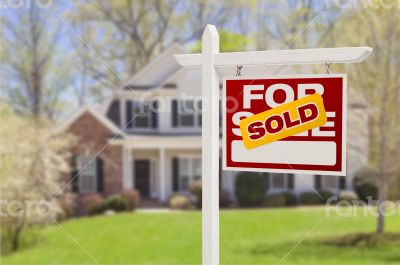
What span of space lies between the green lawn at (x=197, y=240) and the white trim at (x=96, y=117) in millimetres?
2156

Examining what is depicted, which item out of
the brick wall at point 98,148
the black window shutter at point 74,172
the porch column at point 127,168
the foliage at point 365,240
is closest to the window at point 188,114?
the porch column at point 127,168

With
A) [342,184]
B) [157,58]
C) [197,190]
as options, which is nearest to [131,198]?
[197,190]

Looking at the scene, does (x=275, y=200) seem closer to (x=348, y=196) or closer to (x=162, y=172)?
(x=348, y=196)

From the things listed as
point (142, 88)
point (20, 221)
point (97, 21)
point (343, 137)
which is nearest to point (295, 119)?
point (343, 137)

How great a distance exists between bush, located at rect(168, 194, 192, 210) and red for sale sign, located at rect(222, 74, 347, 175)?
347 inches

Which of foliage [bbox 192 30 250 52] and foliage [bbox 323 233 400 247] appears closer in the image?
foliage [bbox 323 233 400 247]

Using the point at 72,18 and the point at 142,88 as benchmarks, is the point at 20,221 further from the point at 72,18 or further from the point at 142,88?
the point at 72,18

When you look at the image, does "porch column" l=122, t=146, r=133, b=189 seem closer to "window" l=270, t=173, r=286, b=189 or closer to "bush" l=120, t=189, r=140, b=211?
"bush" l=120, t=189, r=140, b=211

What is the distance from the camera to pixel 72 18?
12.5 meters

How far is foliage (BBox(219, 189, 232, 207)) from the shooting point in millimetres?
12008

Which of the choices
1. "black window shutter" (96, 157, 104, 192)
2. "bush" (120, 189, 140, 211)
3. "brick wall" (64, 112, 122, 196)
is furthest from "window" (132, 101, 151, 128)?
"bush" (120, 189, 140, 211)

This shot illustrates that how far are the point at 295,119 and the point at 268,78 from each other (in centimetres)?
29

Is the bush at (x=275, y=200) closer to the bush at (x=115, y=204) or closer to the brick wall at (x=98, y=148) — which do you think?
the bush at (x=115, y=204)

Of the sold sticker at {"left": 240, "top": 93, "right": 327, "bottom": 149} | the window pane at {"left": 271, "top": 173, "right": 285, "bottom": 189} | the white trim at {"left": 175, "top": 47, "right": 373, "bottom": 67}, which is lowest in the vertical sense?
the window pane at {"left": 271, "top": 173, "right": 285, "bottom": 189}
